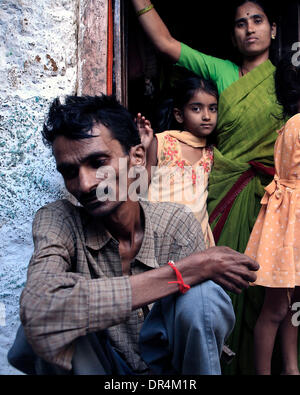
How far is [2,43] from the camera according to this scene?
2.02 metres

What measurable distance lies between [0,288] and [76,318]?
84 cm

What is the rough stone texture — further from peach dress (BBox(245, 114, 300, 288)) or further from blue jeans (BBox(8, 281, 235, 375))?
blue jeans (BBox(8, 281, 235, 375))

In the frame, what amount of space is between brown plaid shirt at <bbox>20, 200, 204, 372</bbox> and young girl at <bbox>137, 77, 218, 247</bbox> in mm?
705

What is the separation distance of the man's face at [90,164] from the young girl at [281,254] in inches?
32.3

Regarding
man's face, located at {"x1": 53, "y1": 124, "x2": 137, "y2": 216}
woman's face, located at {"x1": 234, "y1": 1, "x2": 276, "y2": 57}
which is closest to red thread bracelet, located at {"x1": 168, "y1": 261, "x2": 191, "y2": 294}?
man's face, located at {"x1": 53, "y1": 124, "x2": 137, "y2": 216}

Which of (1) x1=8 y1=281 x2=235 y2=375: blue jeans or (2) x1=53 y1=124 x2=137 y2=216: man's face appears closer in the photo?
(1) x1=8 y1=281 x2=235 y2=375: blue jeans

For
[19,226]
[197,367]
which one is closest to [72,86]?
[19,226]

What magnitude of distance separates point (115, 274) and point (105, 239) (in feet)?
0.45

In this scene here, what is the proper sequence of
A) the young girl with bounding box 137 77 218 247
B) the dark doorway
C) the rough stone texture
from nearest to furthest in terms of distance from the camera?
the rough stone texture, the young girl with bounding box 137 77 218 247, the dark doorway

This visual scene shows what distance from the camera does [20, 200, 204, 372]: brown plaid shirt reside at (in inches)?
48.6

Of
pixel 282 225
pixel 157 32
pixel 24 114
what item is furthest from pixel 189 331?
pixel 157 32

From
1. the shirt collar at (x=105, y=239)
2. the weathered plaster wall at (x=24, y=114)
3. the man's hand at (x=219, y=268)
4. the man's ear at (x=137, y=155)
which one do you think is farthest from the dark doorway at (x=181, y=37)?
the man's hand at (x=219, y=268)

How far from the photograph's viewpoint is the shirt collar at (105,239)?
159 centimetres

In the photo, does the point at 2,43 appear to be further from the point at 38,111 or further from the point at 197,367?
the point at 197,367
